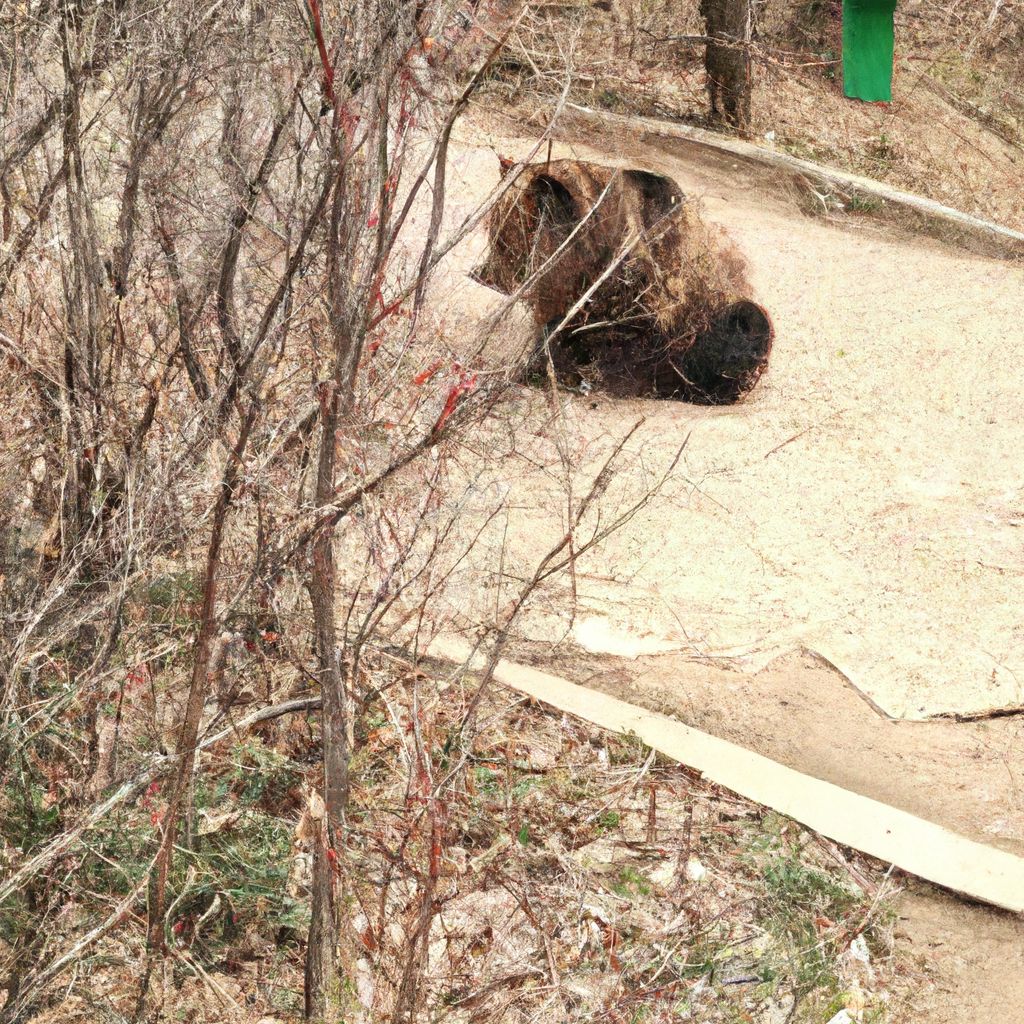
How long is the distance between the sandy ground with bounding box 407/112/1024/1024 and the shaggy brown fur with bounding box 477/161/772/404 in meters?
0.16

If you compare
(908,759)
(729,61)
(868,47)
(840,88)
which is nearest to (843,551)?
(908,759)

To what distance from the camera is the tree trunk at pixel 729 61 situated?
7137mm

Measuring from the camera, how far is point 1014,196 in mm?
7535

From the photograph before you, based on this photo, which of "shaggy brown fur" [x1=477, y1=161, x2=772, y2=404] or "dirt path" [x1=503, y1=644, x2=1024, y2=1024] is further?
"shaggy brown fur" [x1=477, y1=161, x2=772, y2=404]

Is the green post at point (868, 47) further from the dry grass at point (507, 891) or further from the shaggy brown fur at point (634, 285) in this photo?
the dry grass at point (507, 891)

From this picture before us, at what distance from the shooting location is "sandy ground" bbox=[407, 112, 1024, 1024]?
423cm

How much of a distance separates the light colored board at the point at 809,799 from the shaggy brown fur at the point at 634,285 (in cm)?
196

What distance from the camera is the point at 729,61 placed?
7.20 metres

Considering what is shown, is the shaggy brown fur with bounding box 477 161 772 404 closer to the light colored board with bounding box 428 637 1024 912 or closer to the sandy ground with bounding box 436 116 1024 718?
the sandy ground with bounding box 436 116 1024 718

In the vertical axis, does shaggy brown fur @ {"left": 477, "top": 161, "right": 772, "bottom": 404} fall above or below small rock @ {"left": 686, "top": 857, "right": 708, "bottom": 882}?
above

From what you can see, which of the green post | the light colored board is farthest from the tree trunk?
the light colored board

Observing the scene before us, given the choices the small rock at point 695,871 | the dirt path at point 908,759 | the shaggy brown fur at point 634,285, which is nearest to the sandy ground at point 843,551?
the dirt path at point 908,759

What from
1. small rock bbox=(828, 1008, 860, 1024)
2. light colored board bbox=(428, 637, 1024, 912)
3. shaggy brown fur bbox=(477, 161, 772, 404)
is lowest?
small rock bbox=(828, 1008, 860, 1024)

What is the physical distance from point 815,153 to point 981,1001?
5425 mm
